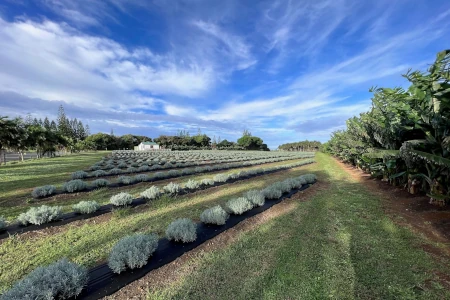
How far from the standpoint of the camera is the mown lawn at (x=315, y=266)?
8.75 feet

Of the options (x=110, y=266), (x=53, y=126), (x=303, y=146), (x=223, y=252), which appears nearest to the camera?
(x=110, y=266)

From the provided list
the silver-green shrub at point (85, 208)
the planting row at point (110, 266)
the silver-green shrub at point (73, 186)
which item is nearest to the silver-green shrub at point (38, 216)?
the silver-green shrub at point (85, 208)

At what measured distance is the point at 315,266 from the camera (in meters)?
3.21

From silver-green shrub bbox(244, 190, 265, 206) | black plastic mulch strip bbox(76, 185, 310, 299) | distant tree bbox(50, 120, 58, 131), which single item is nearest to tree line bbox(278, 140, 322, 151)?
silver-green shrub bbox(244, 190, 265, 206)

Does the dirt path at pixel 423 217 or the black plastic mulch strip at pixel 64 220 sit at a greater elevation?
the dirt path at pixel 423 217

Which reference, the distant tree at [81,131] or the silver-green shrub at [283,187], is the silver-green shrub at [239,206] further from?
the distant tree at [81,131]

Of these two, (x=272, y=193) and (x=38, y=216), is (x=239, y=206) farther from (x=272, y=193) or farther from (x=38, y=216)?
(x=38, y=216)

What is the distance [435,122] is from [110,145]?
97.1 meters

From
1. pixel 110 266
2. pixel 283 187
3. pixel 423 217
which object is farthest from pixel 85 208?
pixel 423 217

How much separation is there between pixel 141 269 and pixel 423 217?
23.1 ft

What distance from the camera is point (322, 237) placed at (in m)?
4.21

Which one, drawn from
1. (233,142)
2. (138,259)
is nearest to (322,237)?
(138,259)

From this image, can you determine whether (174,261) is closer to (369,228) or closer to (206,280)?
Answer: (206,280)

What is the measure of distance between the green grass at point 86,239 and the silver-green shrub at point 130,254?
0.70 metres
